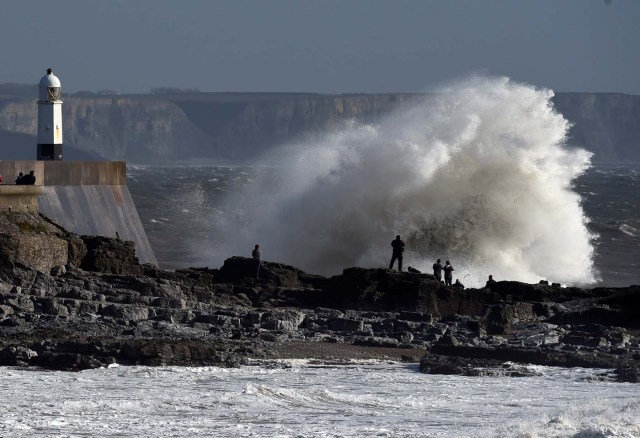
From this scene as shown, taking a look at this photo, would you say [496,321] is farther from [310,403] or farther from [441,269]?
[441,269]

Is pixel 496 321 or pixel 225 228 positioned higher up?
pixel 225 228

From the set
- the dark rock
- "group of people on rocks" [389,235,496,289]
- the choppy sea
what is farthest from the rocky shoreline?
"group of people on rocks" [389,235,496,289]

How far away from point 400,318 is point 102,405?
493cm

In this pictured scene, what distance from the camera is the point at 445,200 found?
27.1m

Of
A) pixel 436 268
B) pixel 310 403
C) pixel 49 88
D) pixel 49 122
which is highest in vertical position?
pixel 49 88

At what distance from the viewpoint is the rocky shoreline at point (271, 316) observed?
520 inches

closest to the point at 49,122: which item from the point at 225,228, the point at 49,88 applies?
the point at 49,88

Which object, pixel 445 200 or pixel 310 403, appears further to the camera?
pixel 445 200

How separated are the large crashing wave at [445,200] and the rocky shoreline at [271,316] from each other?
313 inches

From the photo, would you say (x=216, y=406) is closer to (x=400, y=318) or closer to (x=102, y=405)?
(x=102, y=405)

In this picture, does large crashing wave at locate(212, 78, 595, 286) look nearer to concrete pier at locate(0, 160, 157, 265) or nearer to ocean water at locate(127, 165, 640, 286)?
ocean water at locate(127, 165, 640, 286)

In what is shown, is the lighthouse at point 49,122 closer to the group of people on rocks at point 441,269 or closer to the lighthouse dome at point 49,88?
the lighthouse dome at point 49,88

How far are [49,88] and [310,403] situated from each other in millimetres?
9541

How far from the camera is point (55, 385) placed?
11859mm
